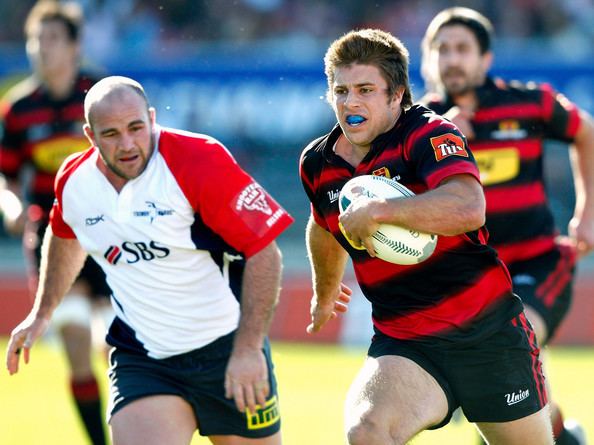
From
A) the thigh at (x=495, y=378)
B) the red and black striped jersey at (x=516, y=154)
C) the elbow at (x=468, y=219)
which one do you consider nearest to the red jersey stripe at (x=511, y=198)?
the red and black striped jersey at (x=516, y=154)

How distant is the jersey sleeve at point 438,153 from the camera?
15.9 ft

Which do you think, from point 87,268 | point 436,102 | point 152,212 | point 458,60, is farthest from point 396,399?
point 87,268

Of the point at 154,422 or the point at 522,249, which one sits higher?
the point at 522,249

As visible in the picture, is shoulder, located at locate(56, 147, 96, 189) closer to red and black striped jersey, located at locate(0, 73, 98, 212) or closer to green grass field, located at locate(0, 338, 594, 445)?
red and black striped jersey, located at locate(0, 73, 98, 212)

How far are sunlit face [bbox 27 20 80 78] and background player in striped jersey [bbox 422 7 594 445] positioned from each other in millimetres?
2782

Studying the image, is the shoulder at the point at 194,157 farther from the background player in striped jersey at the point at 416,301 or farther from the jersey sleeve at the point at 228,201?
the background player in striped jersey at the point at 416,301

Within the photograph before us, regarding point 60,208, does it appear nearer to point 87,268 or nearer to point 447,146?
point 447,146

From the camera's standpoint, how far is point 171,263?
18.3 feet

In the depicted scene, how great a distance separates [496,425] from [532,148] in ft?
8.36

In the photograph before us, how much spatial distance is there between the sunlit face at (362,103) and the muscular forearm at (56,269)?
1.61 m

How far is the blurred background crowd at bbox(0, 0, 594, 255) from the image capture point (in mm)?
15609

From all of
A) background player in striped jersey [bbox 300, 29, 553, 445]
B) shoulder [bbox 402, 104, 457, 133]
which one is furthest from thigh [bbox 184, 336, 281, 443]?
shoulder [bbox 402, 104, 457, 133]

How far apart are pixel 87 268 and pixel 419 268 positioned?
13.8ft

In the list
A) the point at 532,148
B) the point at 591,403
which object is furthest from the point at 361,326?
the point at 532,148
